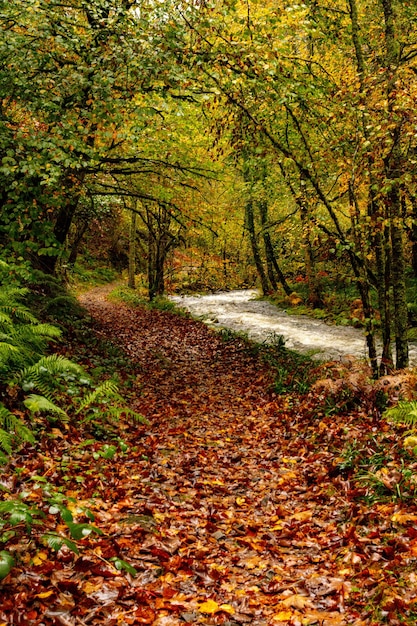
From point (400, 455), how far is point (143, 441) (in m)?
3.56

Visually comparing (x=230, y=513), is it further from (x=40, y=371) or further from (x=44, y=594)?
(x=40, y=371)

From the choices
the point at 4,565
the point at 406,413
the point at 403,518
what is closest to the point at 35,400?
the point at 4,565

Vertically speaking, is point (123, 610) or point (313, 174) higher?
point (313, 174)

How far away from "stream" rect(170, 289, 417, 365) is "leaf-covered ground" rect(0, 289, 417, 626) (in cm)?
325

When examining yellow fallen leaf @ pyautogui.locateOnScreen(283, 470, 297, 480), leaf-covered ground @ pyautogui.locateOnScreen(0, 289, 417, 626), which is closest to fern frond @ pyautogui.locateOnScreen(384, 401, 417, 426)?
leaf-covered ground @ pyautogui.locateOnScreen(0, 289, 417, 626)

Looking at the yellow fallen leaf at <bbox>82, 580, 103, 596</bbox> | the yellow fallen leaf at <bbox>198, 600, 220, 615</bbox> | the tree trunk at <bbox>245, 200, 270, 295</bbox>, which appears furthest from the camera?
the tree trunk at <bbox>245, 200, 270, 295</bbox>

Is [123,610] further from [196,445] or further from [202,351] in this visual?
[202,351]

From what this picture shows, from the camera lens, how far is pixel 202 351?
572 inches

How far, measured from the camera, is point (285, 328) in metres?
17.6

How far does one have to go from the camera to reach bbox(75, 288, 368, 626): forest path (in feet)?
11.8

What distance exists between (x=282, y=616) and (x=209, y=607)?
541 mm

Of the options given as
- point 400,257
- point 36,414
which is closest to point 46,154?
point 36,414

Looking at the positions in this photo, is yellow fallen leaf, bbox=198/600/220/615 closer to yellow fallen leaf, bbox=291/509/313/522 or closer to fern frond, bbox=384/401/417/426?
yellow fallen leaf, bbox=291/509/313/522

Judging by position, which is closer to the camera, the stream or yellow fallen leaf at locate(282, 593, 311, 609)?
yellow fallen leaf at locate(282, 593, 311, 609)
